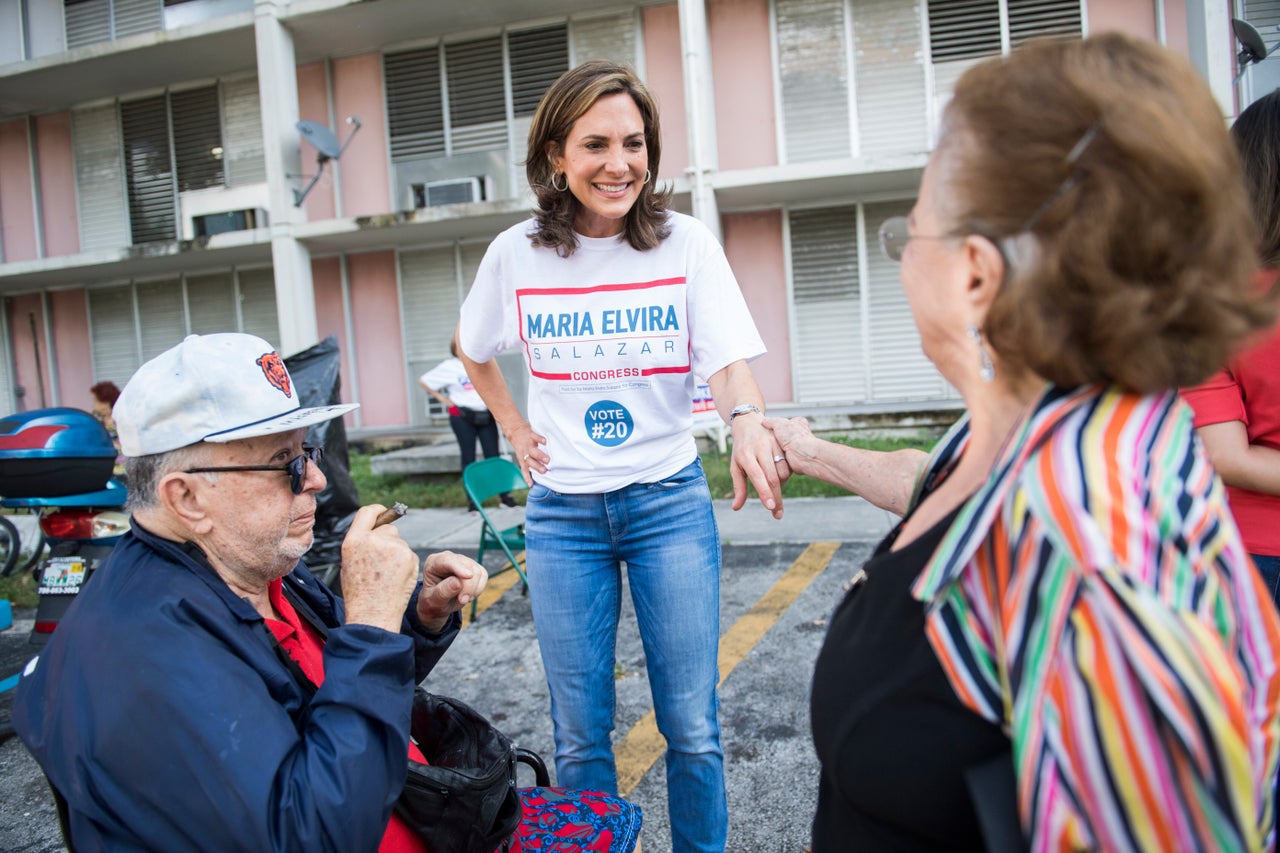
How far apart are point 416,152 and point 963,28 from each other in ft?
25.7

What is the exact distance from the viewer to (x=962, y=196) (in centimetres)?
102

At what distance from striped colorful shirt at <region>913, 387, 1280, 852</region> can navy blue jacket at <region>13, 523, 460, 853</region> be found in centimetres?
93

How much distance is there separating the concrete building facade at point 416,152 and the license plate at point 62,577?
303 inches

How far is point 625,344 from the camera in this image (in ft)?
7.22

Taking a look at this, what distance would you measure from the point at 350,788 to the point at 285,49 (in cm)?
1253

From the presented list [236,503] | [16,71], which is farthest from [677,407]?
[16,71]

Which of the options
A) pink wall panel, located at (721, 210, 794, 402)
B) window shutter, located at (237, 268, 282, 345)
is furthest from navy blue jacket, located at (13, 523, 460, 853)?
window shutter, located at (237, 268, 282, 345)

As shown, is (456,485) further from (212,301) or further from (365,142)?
(212,301)

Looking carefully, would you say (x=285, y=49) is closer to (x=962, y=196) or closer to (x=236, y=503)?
(x=236, y=503)

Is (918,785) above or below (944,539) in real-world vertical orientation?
below

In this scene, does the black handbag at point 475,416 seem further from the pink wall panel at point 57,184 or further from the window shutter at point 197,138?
the pink wall panel at point 57,184

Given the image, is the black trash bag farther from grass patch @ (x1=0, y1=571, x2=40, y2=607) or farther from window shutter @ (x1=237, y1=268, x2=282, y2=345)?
window shutter @ (x1=237, y1=268, x2=282, y2=345)

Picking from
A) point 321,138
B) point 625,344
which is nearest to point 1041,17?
point 321,138

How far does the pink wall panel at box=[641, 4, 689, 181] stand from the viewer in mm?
11508
